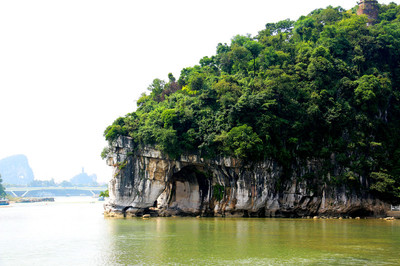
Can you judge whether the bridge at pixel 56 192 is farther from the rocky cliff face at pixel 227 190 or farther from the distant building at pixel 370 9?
the distant building at pixel 370 9

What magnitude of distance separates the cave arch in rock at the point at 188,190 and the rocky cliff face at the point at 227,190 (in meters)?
0.08

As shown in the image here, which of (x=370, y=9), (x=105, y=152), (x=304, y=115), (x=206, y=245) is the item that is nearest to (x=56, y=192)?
(x=105, y=152)

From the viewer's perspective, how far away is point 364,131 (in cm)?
3538

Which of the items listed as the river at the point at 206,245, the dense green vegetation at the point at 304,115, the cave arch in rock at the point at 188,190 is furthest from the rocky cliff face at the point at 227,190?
the river at the point at 206,245

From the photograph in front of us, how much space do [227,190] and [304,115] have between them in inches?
356

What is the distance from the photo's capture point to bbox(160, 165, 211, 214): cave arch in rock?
35219 mm

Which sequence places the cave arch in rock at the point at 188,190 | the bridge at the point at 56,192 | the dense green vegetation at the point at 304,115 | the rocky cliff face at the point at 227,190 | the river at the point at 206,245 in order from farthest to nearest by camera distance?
the bridge at the point at 56,192
the cave arch in rock at the point at 188,190
the rocky cliff face at the point at 227,190
the dense green vegetation at the point at 304,115
the river at the point at 206,245

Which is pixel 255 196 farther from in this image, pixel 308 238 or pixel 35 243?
pixel 35 243

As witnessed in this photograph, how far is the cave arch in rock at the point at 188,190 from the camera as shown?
116ft

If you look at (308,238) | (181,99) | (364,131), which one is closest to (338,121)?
(364,131)

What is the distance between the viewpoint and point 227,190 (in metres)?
34.1

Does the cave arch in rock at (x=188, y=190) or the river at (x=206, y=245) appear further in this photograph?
the cave arch in rock at (x=188, y=190)

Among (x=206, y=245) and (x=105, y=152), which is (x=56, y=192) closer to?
(x=105, y=152)

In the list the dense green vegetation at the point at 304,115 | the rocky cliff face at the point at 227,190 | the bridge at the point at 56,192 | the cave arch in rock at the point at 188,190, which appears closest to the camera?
the dense green vegetation at the point at 304,115
